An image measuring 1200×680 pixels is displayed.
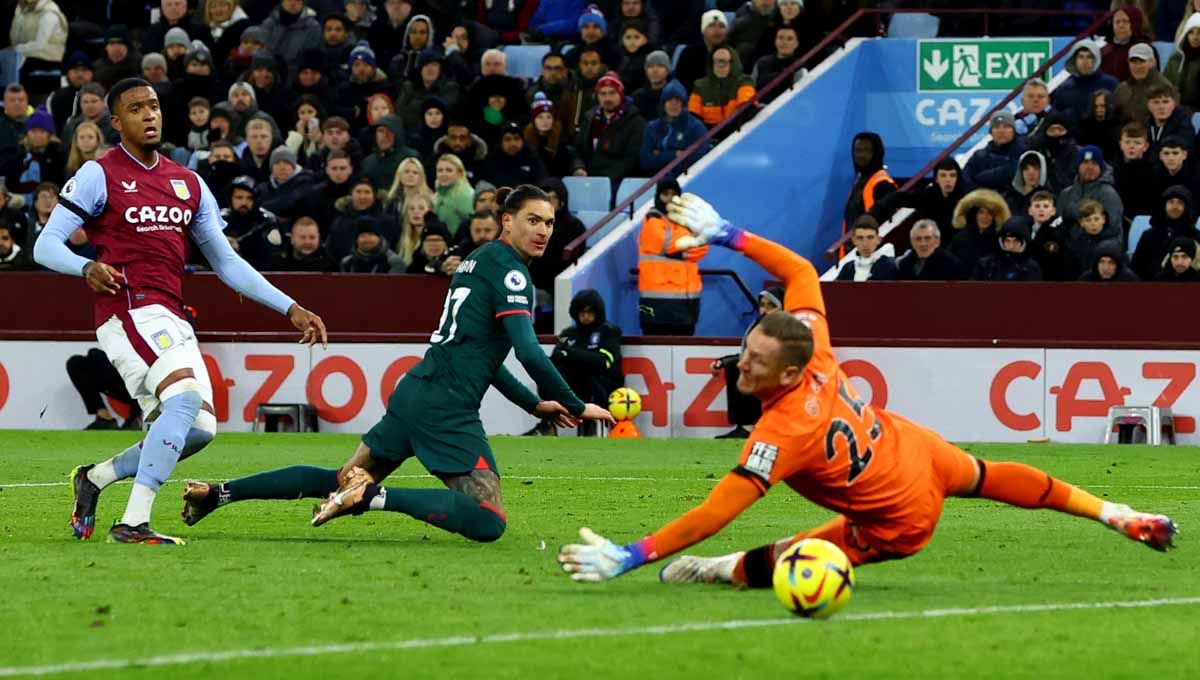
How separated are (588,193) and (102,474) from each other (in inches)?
549

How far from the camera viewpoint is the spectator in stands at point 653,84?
24.2 meters

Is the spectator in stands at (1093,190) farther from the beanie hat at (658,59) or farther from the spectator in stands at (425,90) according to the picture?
the spectator in stands at (425,90)

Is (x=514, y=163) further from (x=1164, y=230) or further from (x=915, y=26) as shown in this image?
(x=1164, y=230)

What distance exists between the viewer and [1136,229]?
69.4ft

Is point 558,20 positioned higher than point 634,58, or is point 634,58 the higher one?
point 558,20

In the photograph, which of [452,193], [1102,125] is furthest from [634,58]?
[1102,125]

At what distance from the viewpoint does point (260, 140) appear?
23922 millimetres

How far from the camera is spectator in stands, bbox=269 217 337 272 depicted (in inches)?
885

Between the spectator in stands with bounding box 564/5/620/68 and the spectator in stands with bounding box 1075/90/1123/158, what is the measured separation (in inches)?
237

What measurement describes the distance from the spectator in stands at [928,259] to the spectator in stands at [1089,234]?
1138mm

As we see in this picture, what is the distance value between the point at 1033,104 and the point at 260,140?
867cm

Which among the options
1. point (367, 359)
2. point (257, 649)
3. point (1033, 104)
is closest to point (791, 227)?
point (1033, 104)

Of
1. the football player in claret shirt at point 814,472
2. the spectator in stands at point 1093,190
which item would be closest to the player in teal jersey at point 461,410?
the football player in claret shirt at point 814,472

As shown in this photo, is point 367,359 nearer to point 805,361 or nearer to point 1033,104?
point 1033,104
